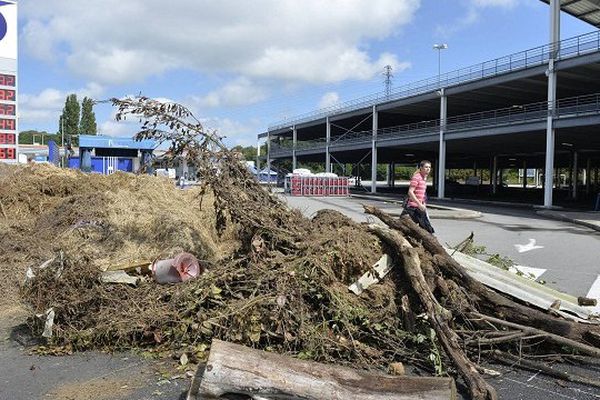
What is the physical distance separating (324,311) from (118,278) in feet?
7.71

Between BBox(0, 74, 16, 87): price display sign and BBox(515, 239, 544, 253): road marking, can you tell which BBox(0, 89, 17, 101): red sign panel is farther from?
BBox(515, 239, 544, 253): road marking

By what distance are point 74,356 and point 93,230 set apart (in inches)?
164

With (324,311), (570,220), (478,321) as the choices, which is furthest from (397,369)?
(570,220)

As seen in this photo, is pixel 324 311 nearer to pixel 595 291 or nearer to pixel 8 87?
pixel 595 291

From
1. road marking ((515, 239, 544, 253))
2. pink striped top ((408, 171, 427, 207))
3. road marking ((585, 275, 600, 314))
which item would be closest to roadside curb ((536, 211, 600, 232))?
road marking ((515, 239, 544, 253))

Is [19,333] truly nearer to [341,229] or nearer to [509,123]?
[341,229]

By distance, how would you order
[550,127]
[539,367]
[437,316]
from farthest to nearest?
[550,127]
[437,316]
[539,367]

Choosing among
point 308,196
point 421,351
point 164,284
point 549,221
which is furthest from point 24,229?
point 308,196

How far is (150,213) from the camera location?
29.6 feet

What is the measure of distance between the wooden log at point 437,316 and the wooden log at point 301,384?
1.51ft

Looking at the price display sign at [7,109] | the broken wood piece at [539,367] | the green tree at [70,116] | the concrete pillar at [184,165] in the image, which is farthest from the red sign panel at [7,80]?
the green tree at [70,116]

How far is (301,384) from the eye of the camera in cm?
376

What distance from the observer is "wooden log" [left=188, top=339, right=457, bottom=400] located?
3713 millimetres

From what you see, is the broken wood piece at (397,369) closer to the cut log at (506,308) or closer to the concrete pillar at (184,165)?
the cut log at (506,308)
